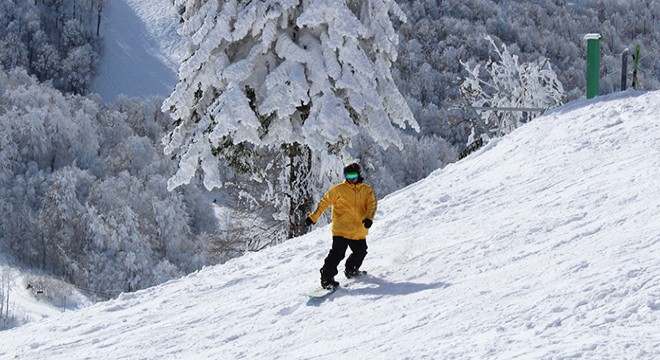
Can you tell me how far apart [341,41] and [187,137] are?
10.9 feet

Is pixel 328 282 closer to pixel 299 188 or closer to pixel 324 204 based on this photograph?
pixel 324 204

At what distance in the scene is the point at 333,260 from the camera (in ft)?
30.2

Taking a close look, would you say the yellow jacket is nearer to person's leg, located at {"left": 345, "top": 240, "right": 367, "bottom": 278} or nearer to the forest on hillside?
person's leg, located at {"left": 345, "top": 240, "right": 367, "bottom": 278}

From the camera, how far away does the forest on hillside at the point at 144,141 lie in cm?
5322

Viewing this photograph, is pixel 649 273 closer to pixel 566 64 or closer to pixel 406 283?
pixel 406 283

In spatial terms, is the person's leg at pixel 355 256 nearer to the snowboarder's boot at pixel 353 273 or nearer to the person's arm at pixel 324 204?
the snowboarder's boot at pixel 353 273

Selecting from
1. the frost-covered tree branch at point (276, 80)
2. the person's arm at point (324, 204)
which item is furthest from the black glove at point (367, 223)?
the frost-covered tree branch at point (276, 80)

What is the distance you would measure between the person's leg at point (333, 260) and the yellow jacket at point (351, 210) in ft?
0.25

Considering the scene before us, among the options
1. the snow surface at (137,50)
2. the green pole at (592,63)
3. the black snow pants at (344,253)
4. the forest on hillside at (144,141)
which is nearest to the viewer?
the black snow pants at (344,253)

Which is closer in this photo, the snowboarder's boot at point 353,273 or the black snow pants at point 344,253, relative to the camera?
the black snow pants at point 344,253

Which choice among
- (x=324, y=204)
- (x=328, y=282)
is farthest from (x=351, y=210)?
(x=328, y=282)

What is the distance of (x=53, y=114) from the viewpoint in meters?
70.2

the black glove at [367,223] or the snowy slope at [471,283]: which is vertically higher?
the black glove at [367,223]

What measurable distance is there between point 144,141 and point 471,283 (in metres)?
78.8
